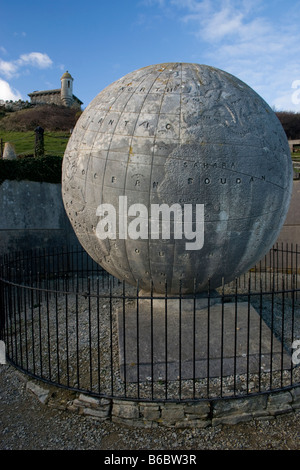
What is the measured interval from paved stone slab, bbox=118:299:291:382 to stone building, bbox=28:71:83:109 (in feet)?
179

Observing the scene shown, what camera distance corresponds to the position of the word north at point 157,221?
498 centimetres

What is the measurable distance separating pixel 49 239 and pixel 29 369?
665 cm

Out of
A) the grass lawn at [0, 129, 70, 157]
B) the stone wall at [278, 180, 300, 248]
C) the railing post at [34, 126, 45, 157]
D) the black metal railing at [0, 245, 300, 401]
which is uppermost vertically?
the grass lawn at [0, 129, 70, 157]

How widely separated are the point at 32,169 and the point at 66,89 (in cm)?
5275

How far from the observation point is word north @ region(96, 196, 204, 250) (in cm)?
498

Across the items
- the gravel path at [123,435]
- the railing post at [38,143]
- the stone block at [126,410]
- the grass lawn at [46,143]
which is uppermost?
the grass lawn at [46,143]

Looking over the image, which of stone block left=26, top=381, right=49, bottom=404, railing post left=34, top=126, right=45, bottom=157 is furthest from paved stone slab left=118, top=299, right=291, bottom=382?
railing post left=34, top=126, right=45, bottom=157

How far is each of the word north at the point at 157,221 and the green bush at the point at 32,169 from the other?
6388 millimetres

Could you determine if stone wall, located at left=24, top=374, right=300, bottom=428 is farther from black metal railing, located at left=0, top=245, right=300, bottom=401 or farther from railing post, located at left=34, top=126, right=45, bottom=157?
railing post, located at left=34, top=126, right=45, bottom=157

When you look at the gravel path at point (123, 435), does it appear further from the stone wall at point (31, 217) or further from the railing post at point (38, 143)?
the railing post at point (38, 143)

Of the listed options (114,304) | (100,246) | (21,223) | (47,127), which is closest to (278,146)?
(100,246)

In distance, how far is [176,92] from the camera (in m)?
5.18

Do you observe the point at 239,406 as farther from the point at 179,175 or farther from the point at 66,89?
the point at 66,89

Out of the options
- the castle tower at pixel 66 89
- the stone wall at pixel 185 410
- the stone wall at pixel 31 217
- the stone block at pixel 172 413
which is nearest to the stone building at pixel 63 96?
the castle tower at pixel 66 89
